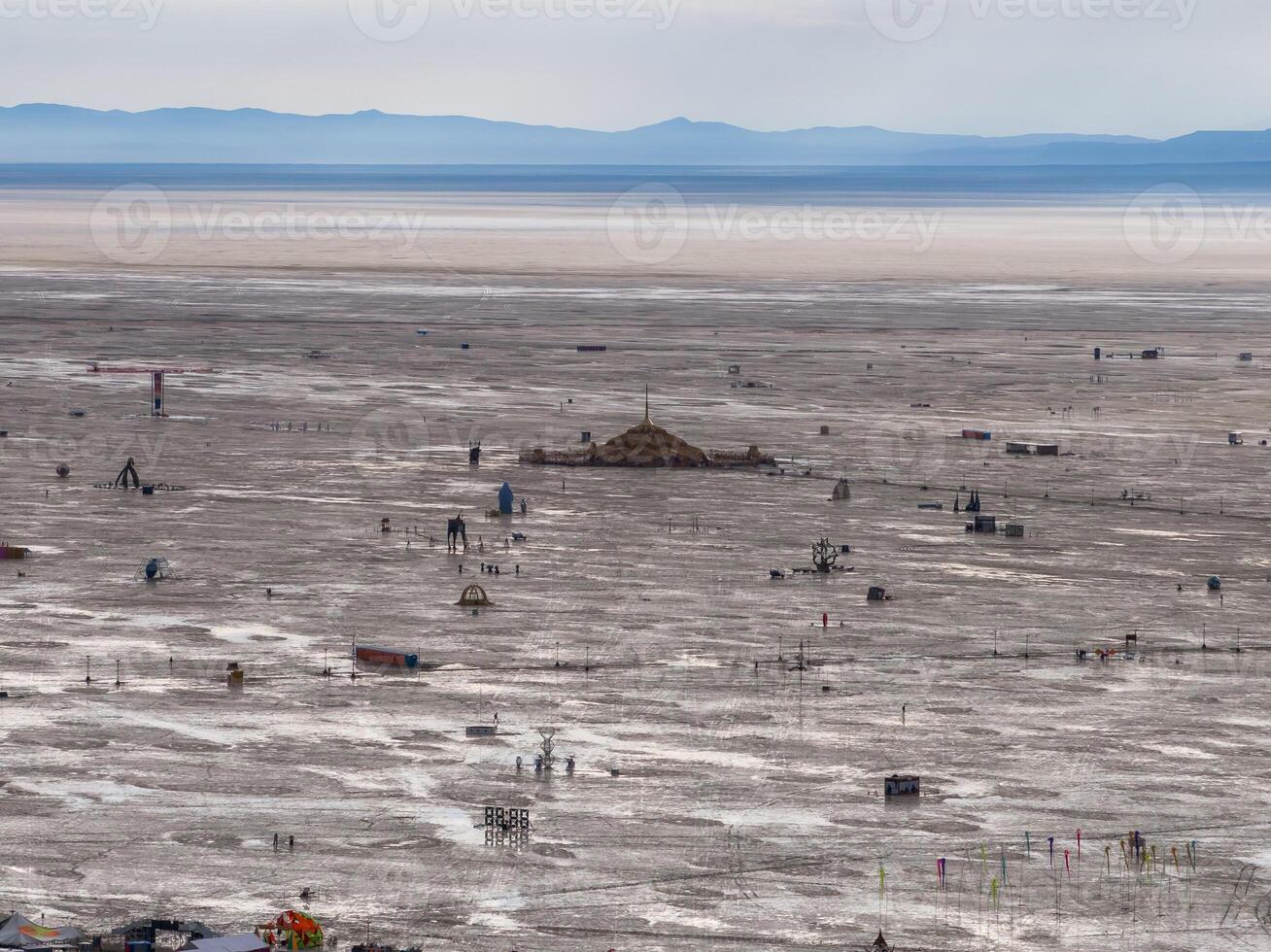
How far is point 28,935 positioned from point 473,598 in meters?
27.7

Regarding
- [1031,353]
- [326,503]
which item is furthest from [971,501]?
[1031,353]

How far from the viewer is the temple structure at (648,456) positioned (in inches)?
3484

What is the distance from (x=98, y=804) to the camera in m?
40.5

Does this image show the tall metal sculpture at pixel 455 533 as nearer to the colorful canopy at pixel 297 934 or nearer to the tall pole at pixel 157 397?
the colorful canopy at pixel 297 934

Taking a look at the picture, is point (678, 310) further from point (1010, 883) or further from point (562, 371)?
point (1010, 883)

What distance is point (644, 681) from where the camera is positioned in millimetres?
50469

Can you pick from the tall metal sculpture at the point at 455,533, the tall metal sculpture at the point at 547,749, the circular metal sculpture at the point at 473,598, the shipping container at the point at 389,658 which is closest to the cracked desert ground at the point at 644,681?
the tall metal sculpture at the point at 547,749

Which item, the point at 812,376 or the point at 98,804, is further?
the point at 812,376

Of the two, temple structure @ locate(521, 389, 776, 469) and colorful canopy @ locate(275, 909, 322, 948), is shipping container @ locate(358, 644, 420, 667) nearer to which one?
colorful canopy @ locate(275, 909, 322, 948)

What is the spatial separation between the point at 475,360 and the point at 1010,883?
100925 mm

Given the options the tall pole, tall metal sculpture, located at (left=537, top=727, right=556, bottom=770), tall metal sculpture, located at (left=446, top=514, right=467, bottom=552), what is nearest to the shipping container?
tall metal sculpture, located at (left=537, top=727, right=556, bottom=770)

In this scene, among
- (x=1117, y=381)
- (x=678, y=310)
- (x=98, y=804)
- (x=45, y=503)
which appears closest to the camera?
(x=98, y=804)

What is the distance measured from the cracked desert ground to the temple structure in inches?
76.9

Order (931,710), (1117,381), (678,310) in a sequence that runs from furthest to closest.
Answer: (678,310) → (1117,381) → (931,710)
